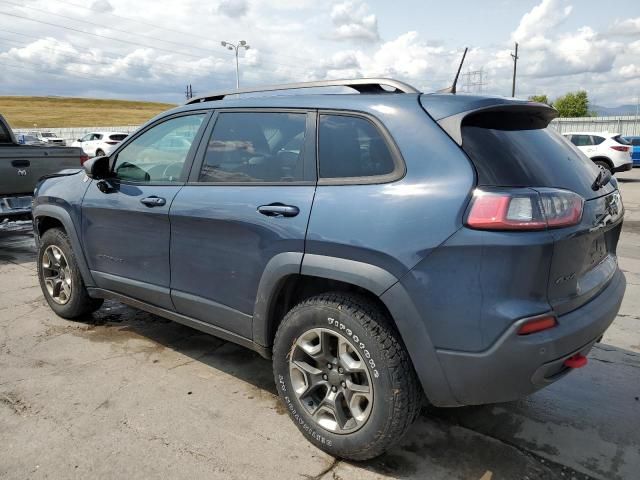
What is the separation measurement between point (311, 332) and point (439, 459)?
0.88 m

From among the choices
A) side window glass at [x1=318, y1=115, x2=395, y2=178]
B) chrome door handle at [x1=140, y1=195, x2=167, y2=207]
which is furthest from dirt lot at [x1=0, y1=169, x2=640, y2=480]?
side window glass at [x1=318, y1=115, x2=395, y2=178]

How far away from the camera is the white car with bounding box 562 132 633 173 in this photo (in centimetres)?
1742

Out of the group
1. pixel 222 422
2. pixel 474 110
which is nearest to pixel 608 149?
pixel 474 110

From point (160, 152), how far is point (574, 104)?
3134 inches

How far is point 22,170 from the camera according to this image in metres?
6.92

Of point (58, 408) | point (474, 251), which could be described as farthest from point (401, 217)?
point (58, 408)

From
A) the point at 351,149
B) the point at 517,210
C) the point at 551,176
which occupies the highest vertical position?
the point at 351,149

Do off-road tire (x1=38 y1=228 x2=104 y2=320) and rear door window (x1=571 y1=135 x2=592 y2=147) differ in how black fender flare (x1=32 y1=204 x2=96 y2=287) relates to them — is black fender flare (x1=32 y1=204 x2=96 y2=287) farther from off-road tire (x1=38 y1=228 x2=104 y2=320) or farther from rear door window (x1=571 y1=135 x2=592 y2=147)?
rear door window (x1=571 y1=135 x2=592 y2=147)

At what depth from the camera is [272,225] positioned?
8.81 feet

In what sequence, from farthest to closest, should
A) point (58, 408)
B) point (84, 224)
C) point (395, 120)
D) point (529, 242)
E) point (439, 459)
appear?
point (84, 224) → point (58, 408) → point (439, 459) → point (395, 120) → point (529, 242)

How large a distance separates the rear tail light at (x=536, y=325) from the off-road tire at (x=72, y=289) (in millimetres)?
3402

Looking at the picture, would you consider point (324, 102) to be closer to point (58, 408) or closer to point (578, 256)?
point (578, 256)

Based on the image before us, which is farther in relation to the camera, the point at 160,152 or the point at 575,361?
the point at 160,152

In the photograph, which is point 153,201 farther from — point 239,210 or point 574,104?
point 574,104
